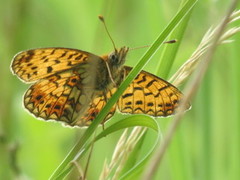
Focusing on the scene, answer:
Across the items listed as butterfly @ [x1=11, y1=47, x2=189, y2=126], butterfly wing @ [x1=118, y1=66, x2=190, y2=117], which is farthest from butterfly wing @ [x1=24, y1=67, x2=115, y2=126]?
butterfly wing @ [x1=118, y1=66, x2=190, y2=117]

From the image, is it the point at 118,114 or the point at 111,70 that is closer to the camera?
the point at 111,70

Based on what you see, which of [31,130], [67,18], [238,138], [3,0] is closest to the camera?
[238,138]

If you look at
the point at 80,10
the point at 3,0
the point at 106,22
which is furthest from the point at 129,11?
the point at 106,22

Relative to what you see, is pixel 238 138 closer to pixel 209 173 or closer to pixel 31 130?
pixel 209 173

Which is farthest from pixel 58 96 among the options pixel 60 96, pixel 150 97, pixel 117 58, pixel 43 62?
pixel 150 97

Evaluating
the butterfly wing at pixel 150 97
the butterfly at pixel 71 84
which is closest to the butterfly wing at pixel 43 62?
the butterfly at pixel 71 84

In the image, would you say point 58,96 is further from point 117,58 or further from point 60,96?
point 117,58
